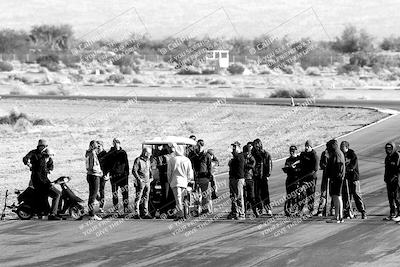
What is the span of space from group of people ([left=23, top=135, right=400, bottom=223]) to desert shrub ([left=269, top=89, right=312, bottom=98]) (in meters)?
44.2

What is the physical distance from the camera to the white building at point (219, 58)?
349 feet

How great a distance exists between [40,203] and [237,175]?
4330 millimetres

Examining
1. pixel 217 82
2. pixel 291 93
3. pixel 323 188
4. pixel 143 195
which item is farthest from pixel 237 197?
pixel 217 82

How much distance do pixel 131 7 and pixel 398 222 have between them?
502 ft

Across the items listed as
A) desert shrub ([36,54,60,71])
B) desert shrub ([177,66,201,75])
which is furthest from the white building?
desert shrub ([36,54,60,71])

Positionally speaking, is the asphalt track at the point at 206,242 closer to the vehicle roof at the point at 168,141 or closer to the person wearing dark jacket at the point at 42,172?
the person wearing dark jacket at the point at 42,172

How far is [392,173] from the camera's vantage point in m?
17.7

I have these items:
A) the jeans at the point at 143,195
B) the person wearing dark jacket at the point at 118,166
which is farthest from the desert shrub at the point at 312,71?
the jeans at the point at 143,195

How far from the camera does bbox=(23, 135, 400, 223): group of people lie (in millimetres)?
17891

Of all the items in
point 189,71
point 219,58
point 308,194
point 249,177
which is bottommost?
point 308,194

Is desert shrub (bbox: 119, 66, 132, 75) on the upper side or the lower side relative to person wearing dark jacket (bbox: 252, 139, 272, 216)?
upper

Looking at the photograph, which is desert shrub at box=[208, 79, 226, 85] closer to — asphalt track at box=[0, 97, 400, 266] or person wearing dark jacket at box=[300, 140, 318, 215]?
asphalt track at box=[0, 97, 400, 266]

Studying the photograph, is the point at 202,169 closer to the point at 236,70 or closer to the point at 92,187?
the point at 92,187

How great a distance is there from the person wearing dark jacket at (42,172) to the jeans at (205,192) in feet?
10.1
